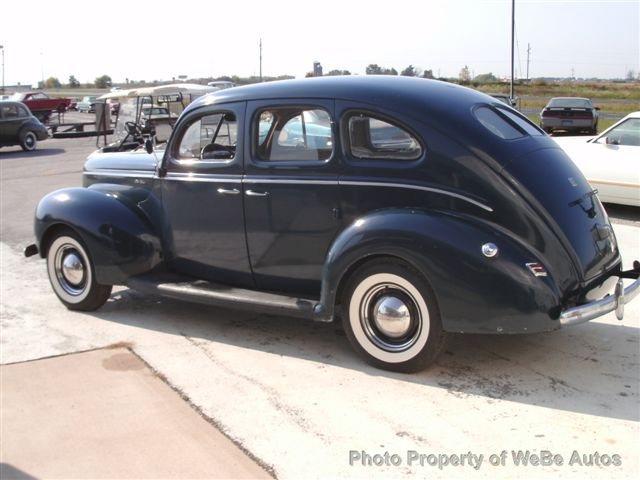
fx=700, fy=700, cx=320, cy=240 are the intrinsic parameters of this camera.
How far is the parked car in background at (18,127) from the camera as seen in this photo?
874 inches

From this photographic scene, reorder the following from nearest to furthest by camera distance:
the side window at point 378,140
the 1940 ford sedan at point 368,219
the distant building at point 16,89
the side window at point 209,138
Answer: the 1940 ford sedan at point 368,219
the side window at point 378,140
the side window at point 209,138
the distant building at point 16,89

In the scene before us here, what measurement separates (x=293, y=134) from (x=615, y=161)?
6.01m

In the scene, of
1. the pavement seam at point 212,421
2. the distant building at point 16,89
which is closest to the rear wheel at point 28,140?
the pavement seam at point 212,421

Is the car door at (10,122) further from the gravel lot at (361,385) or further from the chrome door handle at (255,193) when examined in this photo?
the chrome door handle at (255,193)

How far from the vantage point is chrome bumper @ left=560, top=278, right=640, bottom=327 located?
4.03 m

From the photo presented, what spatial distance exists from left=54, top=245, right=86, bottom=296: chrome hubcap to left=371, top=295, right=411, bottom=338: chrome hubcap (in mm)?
2748

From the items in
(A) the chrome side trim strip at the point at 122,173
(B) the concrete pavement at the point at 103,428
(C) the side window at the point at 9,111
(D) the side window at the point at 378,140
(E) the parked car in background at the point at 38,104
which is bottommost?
(B) the concrete pavement at the point at 103,428

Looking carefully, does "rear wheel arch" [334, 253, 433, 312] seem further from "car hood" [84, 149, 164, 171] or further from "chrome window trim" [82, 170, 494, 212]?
"car hood" [84, 149, 164, 171]

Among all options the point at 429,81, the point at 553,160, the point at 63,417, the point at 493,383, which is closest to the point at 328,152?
the point at 429,81

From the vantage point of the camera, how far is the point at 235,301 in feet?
16.2

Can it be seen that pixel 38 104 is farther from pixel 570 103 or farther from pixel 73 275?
pixel 73 275

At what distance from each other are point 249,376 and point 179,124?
222 cm

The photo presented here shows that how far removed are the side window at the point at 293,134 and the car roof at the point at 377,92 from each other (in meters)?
0.13

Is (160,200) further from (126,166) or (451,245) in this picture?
(451,245)
